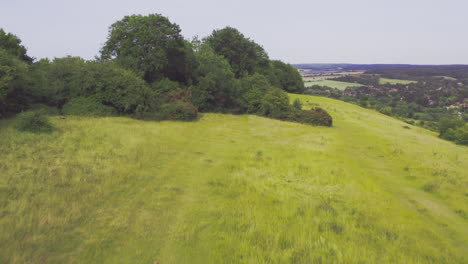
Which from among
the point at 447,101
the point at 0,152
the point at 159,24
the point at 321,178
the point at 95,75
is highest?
the point at 159,24

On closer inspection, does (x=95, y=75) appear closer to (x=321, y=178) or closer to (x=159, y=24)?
(x=159, y=24)

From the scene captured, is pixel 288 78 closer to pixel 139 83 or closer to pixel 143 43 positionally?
pixel 143 43

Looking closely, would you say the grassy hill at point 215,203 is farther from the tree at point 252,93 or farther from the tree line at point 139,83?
the tree at point 252,93

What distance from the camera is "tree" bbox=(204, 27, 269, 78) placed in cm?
5283

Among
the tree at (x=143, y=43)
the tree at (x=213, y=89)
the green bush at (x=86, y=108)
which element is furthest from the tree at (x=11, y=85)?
the tree at (x=213, y=89)

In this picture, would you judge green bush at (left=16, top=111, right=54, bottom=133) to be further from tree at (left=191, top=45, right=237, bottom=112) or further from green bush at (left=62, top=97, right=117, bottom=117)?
tree at (left=191, top=45, right=237, bottom=112)

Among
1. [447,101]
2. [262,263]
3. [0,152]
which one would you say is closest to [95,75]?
[0,152]

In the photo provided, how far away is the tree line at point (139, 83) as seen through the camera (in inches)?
861

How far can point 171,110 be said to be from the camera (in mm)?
24953

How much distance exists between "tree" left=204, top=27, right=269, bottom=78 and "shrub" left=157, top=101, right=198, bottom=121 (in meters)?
28.9

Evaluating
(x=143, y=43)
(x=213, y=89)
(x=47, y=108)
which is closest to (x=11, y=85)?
(x=47, y=108)

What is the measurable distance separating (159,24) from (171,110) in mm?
13316

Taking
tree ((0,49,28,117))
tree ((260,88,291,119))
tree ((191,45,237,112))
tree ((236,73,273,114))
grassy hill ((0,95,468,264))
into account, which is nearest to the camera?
grassy hill ((0,95,468,264))

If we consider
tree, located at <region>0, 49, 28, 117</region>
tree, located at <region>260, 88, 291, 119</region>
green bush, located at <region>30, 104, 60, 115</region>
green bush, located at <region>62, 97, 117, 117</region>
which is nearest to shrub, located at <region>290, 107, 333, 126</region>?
tree, located at <region>260, 88, 291, 119</region>
